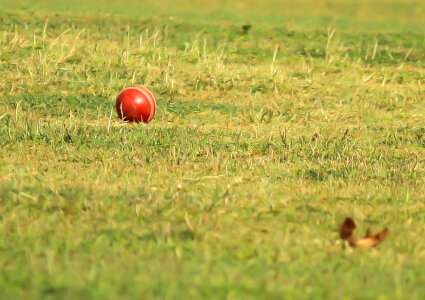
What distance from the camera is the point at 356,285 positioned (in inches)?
177

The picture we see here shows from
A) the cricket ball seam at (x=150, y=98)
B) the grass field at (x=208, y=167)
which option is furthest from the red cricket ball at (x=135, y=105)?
the grass field at (x=208, y=167)

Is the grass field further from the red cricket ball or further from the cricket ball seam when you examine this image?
the cricket ball seam

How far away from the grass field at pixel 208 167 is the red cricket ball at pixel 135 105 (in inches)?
10.4

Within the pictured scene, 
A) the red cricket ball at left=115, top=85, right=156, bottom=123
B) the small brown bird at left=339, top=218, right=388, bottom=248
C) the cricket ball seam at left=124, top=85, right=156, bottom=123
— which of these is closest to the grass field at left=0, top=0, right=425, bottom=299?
the small brown bird at left=339, top=218, right=388, bottom=248

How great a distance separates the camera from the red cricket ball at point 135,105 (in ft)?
32.7

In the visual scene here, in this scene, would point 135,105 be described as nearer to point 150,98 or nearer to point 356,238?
point 150,98

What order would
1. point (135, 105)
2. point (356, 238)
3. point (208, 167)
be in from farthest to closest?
1. point (135, 105)
2. point (208, 167)
3. point (356, 238)

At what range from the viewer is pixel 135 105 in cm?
998

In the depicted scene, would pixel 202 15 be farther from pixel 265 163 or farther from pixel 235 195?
pixel 235 195

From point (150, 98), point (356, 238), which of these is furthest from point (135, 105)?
point (356, 238)

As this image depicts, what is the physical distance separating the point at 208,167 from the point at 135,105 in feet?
9.00

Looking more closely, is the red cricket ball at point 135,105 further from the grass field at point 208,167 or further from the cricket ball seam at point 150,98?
the grass field at point 208,167

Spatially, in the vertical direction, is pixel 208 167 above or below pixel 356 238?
below

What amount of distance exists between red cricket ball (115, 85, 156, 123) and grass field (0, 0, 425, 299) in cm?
26
